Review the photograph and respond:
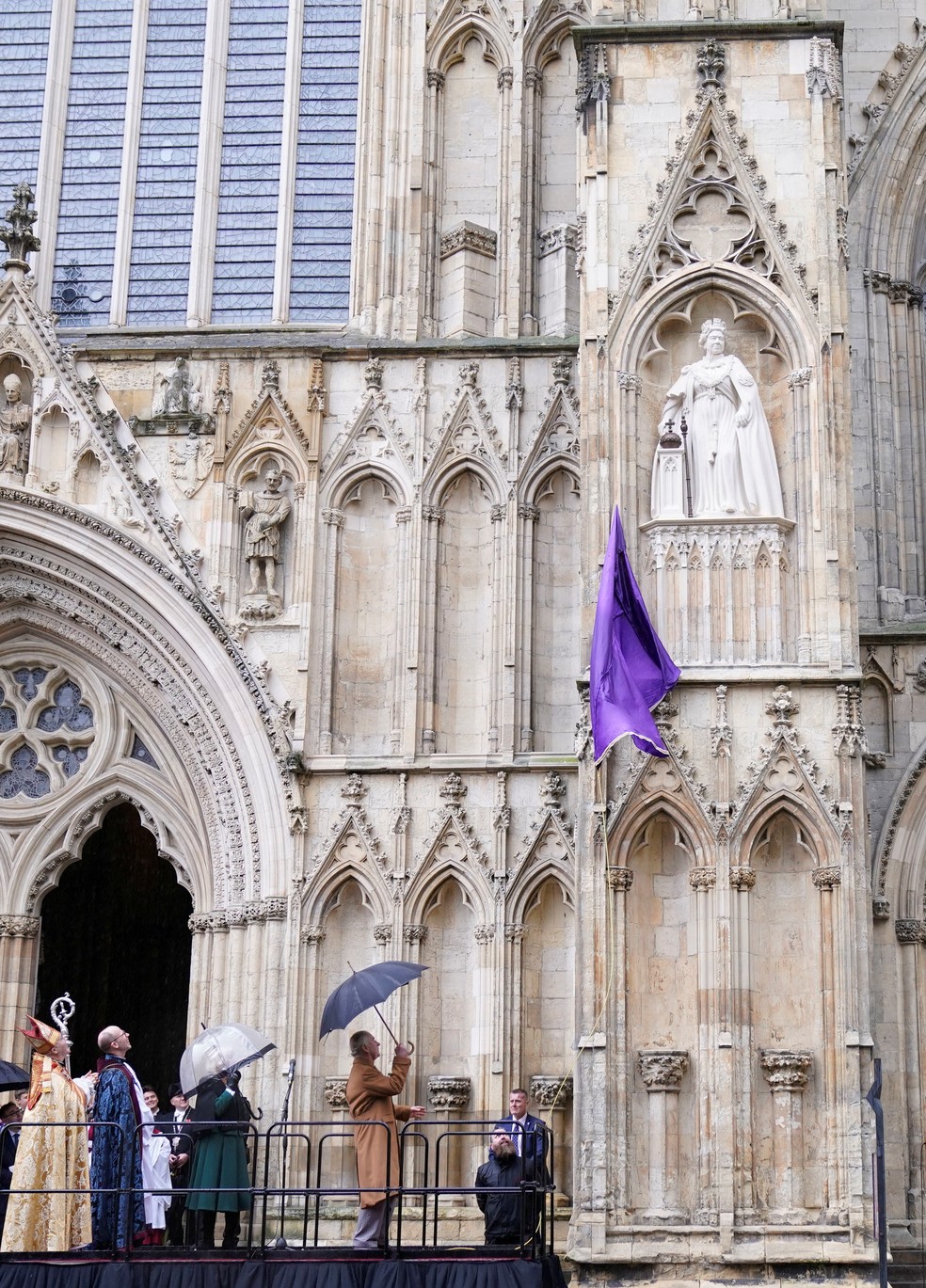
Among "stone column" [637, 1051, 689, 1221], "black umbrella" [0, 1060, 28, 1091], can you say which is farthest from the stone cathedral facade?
"black umbrella" [0, 1060, 28, 1091]

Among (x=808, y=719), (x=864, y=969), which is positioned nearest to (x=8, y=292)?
(x=808, y=719)

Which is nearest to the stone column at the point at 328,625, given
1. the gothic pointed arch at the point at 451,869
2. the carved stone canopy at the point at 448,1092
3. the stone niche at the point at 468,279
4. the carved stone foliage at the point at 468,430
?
the carved stone foliage at the point at 468,430

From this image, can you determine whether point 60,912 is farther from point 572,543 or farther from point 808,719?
point 808,719

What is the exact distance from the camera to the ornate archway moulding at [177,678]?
1723cm

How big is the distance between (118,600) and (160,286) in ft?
10.9

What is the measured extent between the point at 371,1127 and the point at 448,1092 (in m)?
3.06

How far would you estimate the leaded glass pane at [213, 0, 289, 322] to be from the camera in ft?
64.1

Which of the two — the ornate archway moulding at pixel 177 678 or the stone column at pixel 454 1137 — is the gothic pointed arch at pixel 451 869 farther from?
the stone column at pixel 454 1137

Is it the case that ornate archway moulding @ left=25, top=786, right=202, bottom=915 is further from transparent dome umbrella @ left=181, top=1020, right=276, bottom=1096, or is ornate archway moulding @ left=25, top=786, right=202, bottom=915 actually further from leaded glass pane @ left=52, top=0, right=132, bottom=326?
leaded glass pane @ left=52, top=0, right=132, bottom=326

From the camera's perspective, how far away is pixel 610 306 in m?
16.7

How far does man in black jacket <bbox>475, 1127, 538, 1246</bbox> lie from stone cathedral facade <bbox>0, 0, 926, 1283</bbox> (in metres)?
1.22

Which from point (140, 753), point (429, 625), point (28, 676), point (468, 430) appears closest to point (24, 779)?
point (28, 676)

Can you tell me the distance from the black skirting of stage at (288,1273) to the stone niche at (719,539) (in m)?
4.77

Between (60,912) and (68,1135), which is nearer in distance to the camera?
(68,1135)
